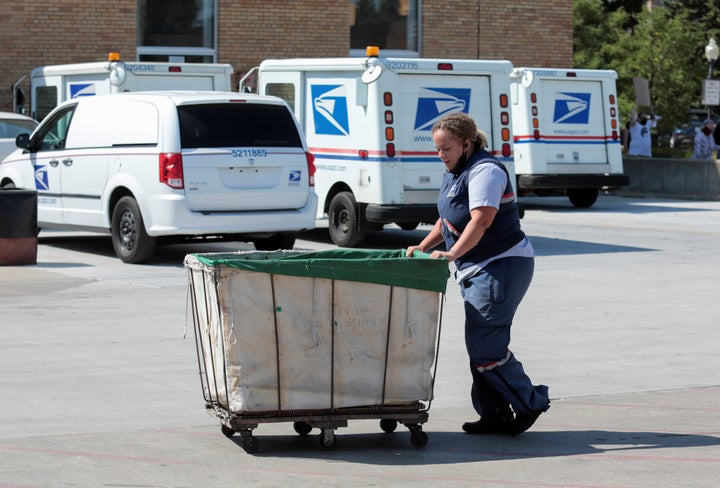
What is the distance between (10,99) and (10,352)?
17.7 m

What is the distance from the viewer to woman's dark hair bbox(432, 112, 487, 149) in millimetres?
7246

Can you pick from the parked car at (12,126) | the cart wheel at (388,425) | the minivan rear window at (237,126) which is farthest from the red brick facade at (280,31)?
the cart wheel at (388,425)

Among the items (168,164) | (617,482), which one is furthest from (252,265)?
(168,164)

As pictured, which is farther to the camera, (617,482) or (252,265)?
(252,265)

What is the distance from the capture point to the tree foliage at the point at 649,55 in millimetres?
43750

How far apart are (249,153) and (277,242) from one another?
1.52 metres

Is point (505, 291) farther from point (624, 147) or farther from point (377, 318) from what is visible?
point (624, 147)

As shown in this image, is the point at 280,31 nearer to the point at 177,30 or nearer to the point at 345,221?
the point at 177,30

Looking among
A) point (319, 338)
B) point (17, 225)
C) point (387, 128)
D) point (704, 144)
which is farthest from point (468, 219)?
point (704, 144)

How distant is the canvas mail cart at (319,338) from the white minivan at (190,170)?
7785mm

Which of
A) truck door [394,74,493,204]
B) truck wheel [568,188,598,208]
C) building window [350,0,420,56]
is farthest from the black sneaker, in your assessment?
building window [350,0,420,56]

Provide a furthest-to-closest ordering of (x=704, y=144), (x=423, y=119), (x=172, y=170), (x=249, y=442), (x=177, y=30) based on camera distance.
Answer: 1. (x=704, y=144)
2. (x=177, y=30)
3. (x=423, y=119)
4. (x=172, y=170)
5. (x=249, y=442)

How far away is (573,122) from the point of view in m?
24.7

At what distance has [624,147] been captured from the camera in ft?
113
